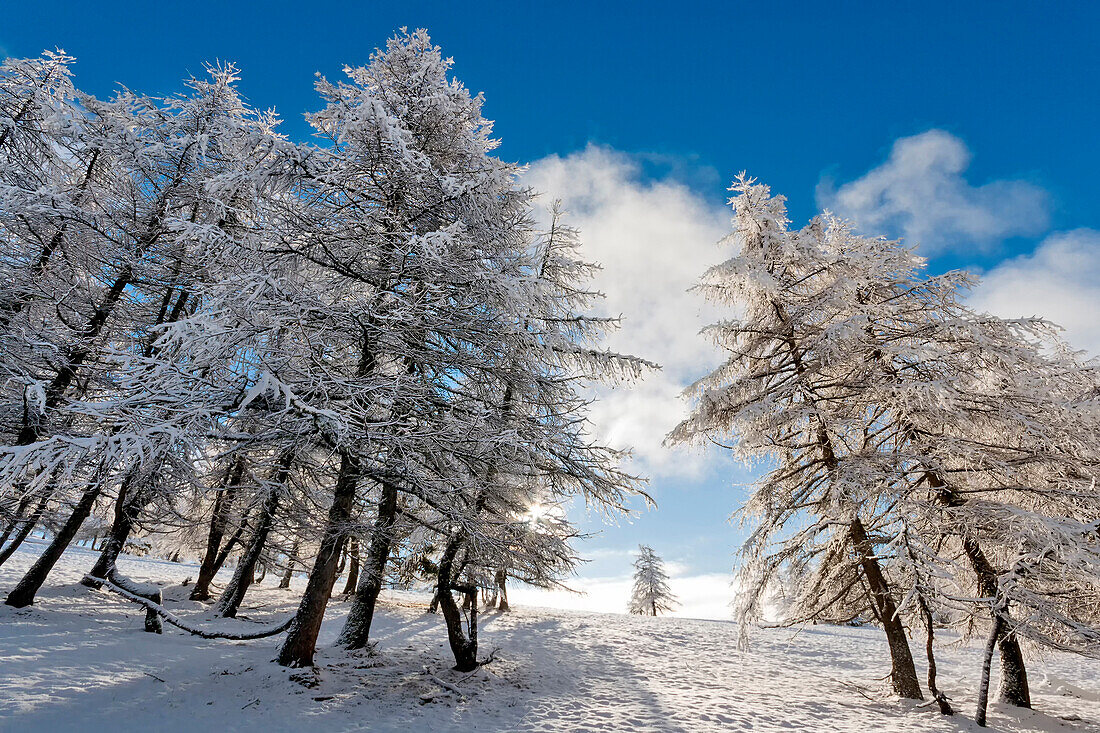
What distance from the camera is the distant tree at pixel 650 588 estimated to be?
4175cm

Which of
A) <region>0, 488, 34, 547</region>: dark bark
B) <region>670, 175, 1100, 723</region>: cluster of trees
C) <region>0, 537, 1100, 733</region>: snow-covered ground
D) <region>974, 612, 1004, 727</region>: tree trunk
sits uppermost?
<region>670, 175, 1100, 723</region>: cluster of trees

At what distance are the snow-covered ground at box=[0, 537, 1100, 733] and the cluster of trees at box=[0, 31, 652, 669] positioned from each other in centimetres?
103

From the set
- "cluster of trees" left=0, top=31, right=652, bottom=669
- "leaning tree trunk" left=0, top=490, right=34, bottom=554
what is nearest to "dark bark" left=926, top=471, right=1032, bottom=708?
"cluster of trees" left=0, top=31, right=652, bottom=669

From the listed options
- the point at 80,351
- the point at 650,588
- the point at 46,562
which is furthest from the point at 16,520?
Answer: the point at 650,588

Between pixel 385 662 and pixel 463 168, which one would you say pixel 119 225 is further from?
pixel 385 662

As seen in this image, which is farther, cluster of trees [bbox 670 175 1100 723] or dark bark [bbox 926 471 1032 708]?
dark bark [bbox 926 471 1032 708]

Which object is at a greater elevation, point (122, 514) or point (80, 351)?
point (80, 351)

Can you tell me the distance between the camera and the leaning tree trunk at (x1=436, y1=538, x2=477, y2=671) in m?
9.40

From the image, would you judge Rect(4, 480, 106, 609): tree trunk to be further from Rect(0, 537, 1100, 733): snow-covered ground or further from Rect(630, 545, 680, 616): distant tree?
Rect(630, 545, 680, 616): distant tree

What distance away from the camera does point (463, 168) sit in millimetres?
10039

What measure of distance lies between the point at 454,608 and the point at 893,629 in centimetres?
911

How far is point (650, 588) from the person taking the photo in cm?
4181

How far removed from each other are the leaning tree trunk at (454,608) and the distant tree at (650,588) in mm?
33827

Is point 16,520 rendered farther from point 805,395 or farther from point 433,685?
point 805,395
